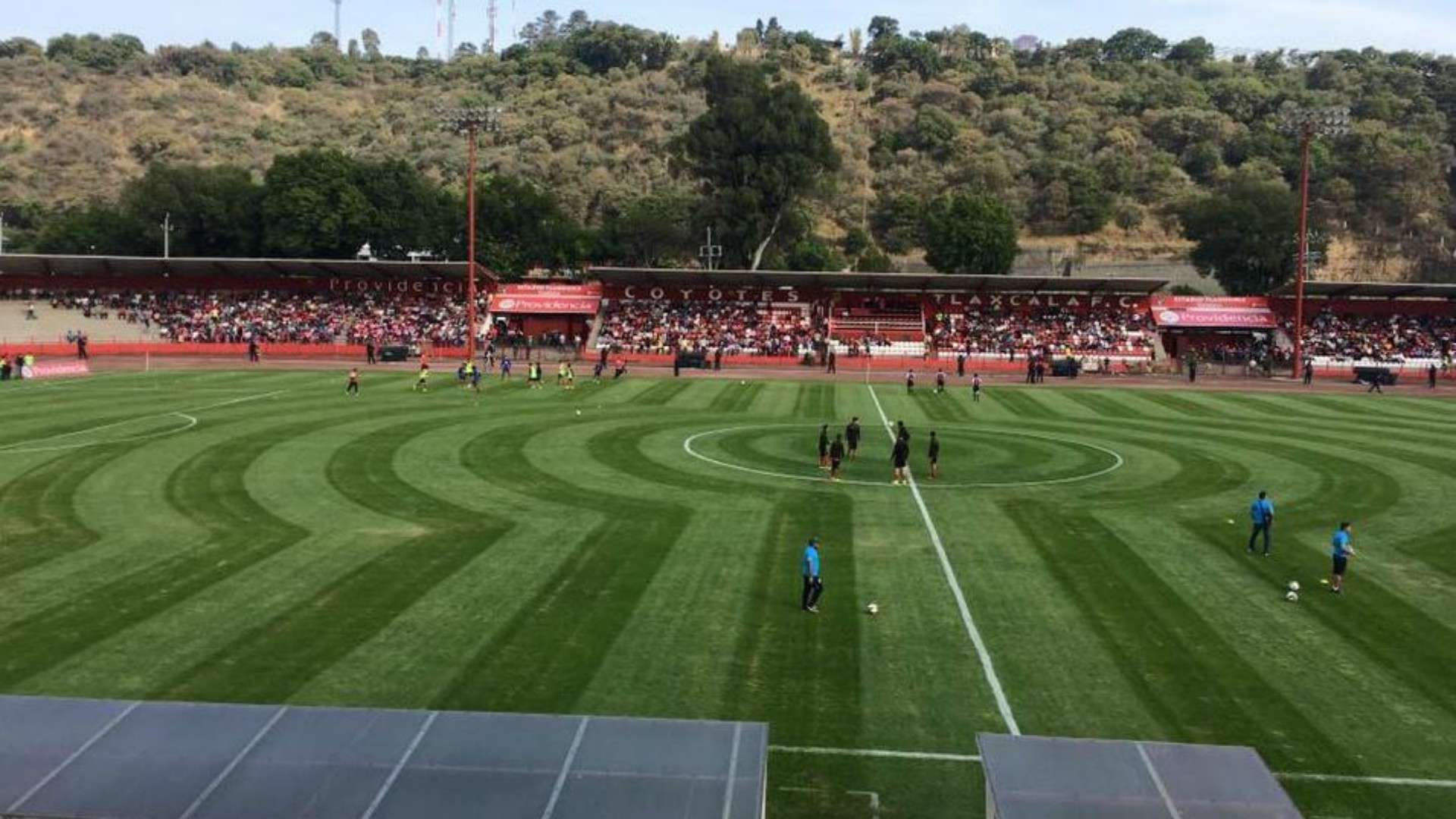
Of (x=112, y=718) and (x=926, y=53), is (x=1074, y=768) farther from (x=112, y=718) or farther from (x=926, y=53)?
(x=926, y=53)

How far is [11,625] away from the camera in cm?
1739

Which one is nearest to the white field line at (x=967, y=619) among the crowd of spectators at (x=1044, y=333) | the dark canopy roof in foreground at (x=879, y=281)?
the crowd of spectators at (x=1044, y=333)

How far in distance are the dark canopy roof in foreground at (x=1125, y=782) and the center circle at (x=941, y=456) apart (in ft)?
68.1

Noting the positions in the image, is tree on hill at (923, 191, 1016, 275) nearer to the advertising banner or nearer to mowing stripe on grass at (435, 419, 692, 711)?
the advertising banner

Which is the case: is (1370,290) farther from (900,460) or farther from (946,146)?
(946,146)

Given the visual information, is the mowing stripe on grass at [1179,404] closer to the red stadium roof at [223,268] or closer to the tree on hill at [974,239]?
the red stadium roof at [223,268]

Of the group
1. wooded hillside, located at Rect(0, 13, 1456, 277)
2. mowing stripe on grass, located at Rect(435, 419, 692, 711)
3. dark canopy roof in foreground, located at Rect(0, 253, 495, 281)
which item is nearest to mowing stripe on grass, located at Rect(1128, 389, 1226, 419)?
mowing stripe on grass, located at Rect(435, 419, 692, 711)

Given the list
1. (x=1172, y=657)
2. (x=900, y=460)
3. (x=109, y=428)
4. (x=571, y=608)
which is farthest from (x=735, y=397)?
(x=1172, y=657)

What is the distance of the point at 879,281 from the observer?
82688mm

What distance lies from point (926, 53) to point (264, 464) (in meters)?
185

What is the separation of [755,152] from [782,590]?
87.5 meters

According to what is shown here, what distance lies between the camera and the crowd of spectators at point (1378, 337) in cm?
7712

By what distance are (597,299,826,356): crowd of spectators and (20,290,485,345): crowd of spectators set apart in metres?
11.4

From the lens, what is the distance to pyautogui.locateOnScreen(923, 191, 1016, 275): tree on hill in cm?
10962
